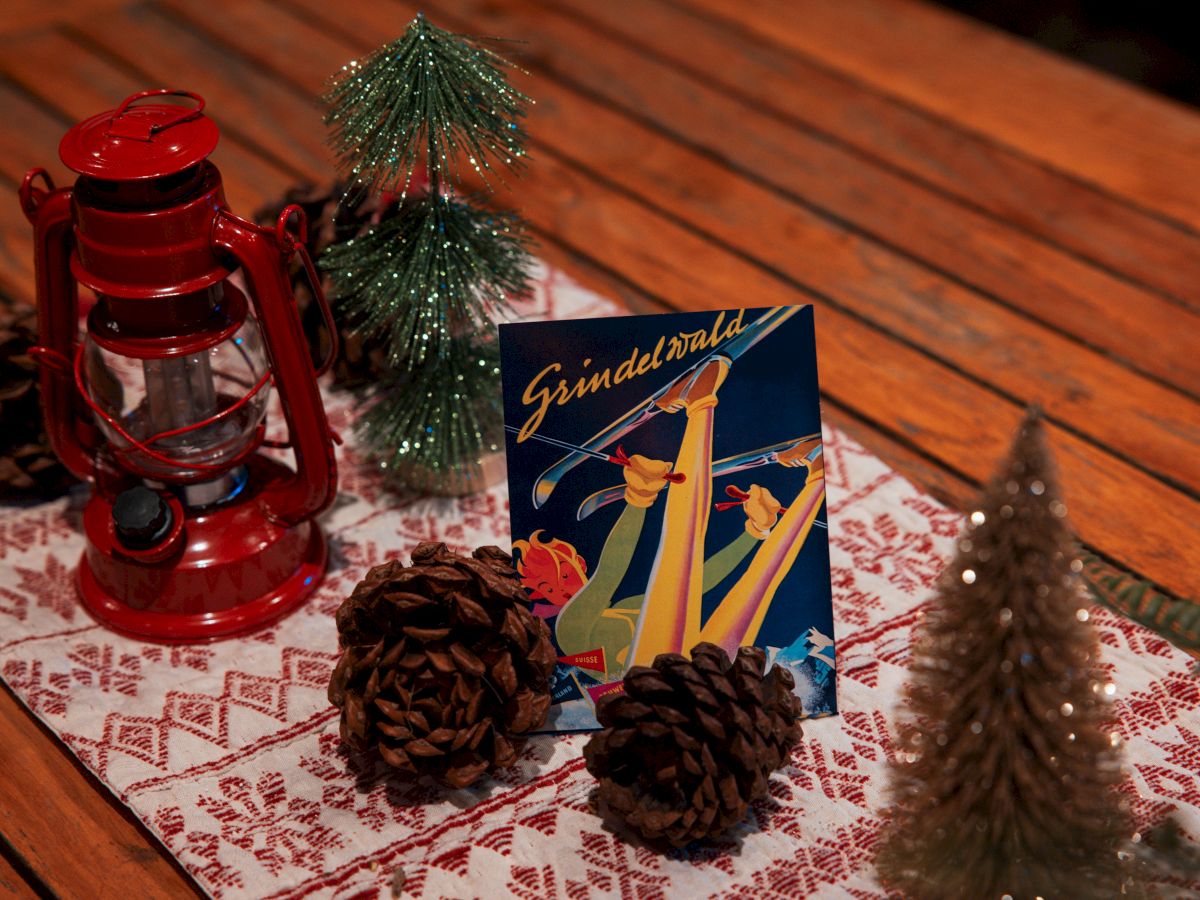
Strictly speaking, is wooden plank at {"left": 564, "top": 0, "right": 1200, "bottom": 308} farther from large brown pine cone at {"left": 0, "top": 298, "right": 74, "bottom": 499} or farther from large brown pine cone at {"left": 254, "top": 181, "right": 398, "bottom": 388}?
large brown pine cone at {"left": 0, "top": 298, "right": 74, "bottom": 499}

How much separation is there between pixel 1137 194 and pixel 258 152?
109cm

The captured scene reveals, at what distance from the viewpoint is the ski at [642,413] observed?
3.31 ft

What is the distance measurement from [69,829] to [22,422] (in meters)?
0.42

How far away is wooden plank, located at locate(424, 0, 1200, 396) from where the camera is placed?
1.50m

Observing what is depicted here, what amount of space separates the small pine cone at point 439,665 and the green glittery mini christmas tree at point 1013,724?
0.87ft

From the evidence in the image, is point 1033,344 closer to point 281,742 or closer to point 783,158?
point 783,158

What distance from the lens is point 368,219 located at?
1.25 meters

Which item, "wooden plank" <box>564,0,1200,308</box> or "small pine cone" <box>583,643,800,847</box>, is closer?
"small pine cone" <box>583,643,800,847</box>

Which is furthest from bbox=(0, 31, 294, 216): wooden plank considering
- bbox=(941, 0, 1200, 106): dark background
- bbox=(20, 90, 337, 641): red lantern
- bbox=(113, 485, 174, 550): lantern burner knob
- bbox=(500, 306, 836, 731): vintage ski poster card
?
bbox=(941, 0, 1200, 106): dark background

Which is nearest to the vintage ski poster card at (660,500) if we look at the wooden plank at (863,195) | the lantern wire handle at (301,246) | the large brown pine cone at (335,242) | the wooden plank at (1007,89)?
the lantern wire handle at (301,246)

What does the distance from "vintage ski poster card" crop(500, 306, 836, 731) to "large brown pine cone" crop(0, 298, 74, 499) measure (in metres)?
0.48

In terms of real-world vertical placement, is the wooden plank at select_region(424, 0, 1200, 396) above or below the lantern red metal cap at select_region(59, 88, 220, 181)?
below

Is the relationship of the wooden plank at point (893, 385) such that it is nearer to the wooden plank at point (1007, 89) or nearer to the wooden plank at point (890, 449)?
the wooden plank at point (890, 449)

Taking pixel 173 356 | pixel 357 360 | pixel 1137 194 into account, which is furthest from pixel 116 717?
pixel 1137 194
